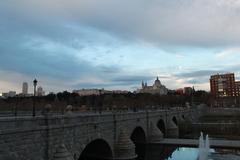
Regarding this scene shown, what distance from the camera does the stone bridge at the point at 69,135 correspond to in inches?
677

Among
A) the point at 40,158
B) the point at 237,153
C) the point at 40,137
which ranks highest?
the point at 40,137

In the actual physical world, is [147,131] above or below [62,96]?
below

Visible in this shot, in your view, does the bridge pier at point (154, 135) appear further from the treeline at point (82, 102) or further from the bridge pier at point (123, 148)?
the bridge pier at point (123, 148)

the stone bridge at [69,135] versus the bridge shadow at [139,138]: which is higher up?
the stone bridge at [69,135]

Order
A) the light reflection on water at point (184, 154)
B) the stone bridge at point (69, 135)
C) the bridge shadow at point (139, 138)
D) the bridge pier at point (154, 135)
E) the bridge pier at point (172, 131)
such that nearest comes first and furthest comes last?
the stone bridge at point (69, 135) → the light reflection on water at point (184, 154) → the bridge shadow at point (139, 138) → the bridge pier at point (154, 135) → the bridge pier at point (172, 131)

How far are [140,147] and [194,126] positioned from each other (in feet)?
88.4

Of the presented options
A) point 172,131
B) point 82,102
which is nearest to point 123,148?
point 172,131

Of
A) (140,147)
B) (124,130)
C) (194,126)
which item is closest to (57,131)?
(124,130)

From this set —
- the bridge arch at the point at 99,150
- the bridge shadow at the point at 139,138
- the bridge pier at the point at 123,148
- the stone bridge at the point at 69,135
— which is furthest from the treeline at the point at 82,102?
the bridge pier at the point at 123,148

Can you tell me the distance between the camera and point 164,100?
133500 mm

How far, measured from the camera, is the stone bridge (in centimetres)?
1719

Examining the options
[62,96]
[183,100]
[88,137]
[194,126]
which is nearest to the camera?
[88,137]

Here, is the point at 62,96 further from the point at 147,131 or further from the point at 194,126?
the point at 147,131

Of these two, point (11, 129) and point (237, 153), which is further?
point (237, 153)
